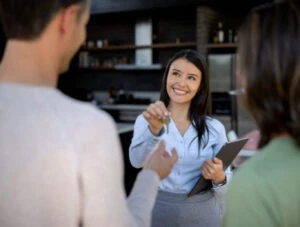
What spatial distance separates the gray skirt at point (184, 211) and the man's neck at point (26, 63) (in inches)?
41.4

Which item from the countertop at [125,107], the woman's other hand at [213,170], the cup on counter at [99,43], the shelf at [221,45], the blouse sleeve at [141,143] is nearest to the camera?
the blouse sleeve at [141,143]

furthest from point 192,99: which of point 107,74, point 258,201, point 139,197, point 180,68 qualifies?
point 107,74

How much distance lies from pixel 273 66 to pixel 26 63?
0.51 m

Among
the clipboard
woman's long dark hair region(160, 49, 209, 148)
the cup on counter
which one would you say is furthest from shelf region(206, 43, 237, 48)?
the clipboard

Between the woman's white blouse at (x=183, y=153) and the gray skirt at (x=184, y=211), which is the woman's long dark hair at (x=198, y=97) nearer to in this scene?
the woman's white blouse at (x=183, y=153)

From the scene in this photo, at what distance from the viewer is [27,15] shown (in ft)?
2.55

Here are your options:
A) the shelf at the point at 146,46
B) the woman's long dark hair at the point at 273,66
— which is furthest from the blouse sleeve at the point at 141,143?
the shelf at the point at 146,46

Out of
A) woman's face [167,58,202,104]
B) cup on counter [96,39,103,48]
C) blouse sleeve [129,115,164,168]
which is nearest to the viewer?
blouse sleeve [129,115,164,168]

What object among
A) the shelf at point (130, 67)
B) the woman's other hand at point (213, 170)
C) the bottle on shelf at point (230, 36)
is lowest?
the woman's other hand at point (213, 170)

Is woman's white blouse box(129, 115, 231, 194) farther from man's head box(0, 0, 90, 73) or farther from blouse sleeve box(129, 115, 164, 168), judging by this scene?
man's head box(0, 0, 90, 73)

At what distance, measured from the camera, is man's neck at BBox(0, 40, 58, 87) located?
2.68ft

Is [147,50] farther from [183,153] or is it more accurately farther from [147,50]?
[183,153]

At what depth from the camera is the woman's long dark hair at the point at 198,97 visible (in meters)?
1.88

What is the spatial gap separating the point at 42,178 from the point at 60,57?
0.86ft
